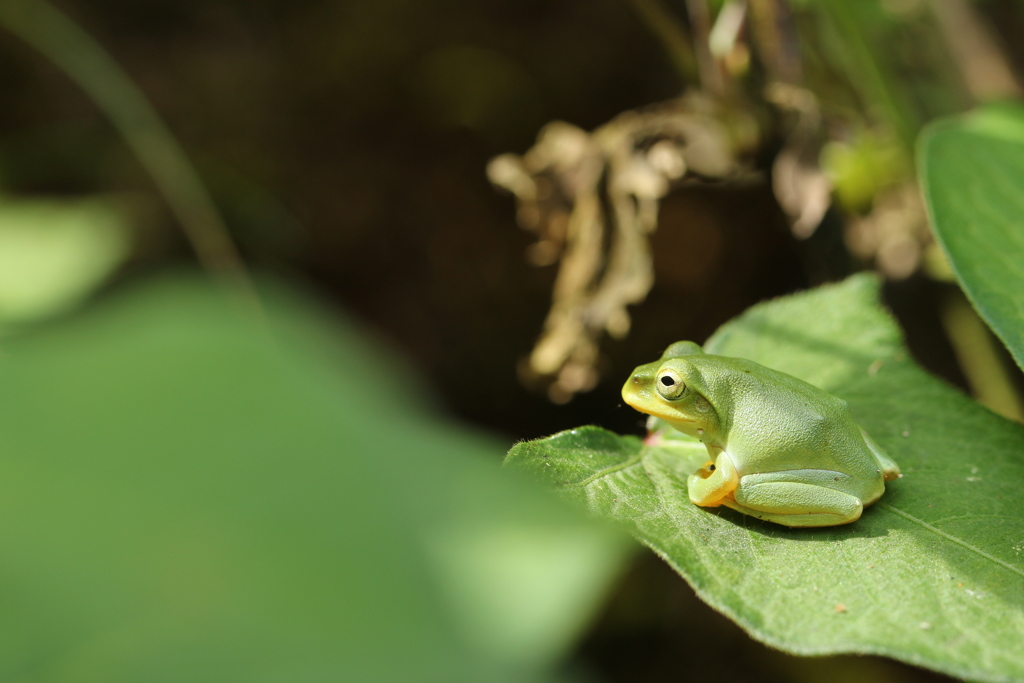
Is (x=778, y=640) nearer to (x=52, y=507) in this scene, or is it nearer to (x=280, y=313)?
(x=52, y=507)

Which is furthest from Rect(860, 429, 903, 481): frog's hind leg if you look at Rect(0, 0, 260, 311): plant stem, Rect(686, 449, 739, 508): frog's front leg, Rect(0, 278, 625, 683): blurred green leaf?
Rect(0, 0, 260, 311): plant stem

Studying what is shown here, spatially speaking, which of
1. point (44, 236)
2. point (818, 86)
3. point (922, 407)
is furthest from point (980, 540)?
point (44, 236)

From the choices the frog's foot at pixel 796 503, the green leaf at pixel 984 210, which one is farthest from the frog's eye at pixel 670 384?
the green leaf at pixel 984 210

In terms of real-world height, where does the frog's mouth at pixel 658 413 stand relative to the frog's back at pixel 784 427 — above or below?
above

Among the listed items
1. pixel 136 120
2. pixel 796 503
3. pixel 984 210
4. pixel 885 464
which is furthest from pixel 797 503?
pixel 136 120

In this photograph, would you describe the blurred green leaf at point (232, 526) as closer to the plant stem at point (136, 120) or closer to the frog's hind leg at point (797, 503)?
the frog's hind leg at point (797, 503)

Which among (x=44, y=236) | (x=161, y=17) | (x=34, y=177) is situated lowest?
(x=44, y=236)
